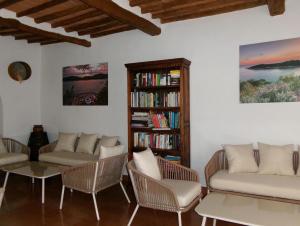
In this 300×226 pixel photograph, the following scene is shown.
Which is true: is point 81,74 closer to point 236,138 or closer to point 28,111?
point 28,111

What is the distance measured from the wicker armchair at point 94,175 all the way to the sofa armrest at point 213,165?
1170mm

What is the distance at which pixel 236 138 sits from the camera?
13.5 feet

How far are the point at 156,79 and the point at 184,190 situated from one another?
2.04m

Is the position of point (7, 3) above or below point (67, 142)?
above

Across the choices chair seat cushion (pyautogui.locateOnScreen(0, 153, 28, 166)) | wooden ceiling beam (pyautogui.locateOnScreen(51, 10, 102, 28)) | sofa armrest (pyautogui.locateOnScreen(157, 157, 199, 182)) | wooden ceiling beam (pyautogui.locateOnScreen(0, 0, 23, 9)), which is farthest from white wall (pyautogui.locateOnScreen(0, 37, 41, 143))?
sofa armrest (pyautogui.locateOnScreen(157, 157, 199, 182))

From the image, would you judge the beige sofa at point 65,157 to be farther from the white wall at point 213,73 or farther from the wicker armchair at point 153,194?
the wicker armchair at point 153,194

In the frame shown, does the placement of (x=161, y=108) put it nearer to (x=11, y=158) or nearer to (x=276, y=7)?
(x=276, y=7)

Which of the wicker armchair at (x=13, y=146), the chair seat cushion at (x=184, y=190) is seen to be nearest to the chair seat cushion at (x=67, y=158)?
the wicker armchair at (x=13, y=146)

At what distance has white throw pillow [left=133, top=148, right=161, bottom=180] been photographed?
3.18 metres

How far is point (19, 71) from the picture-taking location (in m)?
5.91

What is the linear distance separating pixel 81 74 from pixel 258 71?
3.57 metres

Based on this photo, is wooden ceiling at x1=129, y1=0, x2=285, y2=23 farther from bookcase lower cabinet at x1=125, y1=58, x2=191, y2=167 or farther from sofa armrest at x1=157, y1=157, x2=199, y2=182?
sofa armrest at x1=157, y1=157, x2=199, y2=182

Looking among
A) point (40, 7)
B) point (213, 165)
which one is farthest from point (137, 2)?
point (213, 165)

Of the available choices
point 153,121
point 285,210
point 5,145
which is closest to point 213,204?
point 285,210
